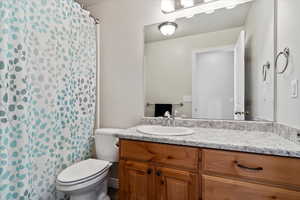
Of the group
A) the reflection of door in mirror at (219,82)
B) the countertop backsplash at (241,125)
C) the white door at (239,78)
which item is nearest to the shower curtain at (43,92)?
the countertop backsplash at (241,125)

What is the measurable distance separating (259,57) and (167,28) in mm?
946

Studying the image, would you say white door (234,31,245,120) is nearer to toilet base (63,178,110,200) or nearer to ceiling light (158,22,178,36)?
ceiling light (158,22,178,36)

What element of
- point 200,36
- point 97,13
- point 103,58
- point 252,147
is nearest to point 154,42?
point 200,36

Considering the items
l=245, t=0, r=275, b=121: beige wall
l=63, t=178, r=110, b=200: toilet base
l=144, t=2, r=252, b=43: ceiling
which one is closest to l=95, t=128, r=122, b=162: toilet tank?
l=63, t=178, r=110, b=200: toilet base

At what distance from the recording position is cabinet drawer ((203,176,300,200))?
878mm

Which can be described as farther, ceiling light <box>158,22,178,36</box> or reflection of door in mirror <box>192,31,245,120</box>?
ceiling light <box>158,22,178,36</box>

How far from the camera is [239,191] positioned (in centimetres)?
96

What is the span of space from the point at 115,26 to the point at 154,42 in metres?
0.59

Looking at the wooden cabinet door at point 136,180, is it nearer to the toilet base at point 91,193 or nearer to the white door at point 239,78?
the toilet base at point 91,193

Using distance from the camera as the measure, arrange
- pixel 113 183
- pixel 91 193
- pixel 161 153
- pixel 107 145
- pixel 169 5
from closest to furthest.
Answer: pixel 161 153 < pixel 91 193 < pixel 169 5 < pixel 107 145 < pixel 113 183

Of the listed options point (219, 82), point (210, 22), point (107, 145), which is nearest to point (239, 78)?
point (219, 82)

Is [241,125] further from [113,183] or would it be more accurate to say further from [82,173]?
[113,183]

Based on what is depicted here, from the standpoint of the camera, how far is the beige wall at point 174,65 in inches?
64.0

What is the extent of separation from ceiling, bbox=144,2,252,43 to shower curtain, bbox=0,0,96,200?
906 mm
